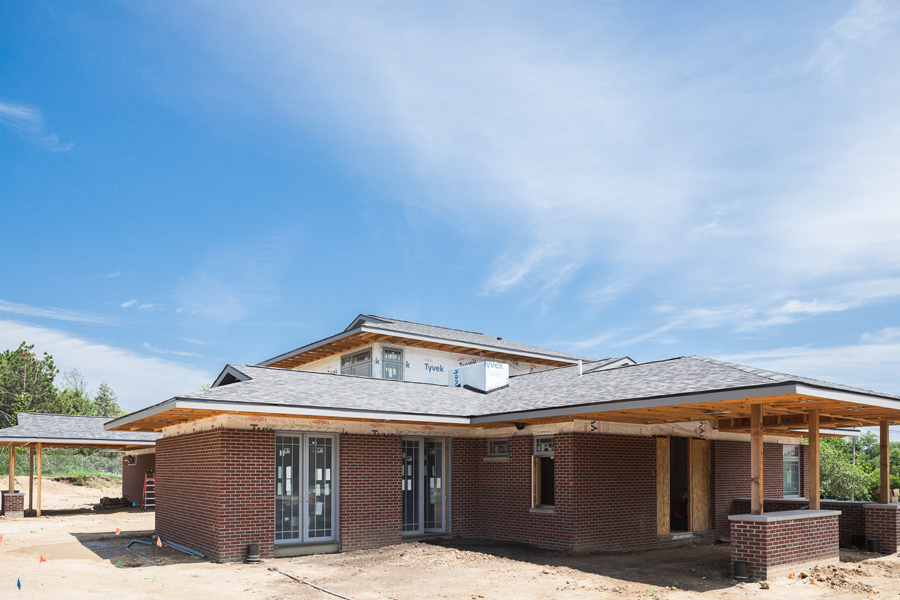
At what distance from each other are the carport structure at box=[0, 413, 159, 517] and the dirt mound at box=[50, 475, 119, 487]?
20129 mm

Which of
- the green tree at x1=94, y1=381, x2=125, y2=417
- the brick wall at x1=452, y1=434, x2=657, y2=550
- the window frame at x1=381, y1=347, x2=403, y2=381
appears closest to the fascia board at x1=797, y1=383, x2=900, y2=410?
A: the brick wall at x1=452, y1=434, x2=657, y2=550

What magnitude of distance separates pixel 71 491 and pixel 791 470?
3848 cm

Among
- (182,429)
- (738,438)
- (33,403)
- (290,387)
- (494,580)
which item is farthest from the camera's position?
(33,403)

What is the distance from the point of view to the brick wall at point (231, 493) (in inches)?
526

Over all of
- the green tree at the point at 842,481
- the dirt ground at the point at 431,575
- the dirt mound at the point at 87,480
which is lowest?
the dirt mound at the point at 87,480

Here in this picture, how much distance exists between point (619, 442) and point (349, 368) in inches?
476

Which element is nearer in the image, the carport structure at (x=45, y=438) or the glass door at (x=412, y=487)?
the glass door at (x=412, y=487)

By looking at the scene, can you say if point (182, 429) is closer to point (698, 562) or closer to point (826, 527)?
point (698, 562)

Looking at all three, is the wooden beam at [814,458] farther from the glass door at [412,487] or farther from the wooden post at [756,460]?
the glass door at [412,487]

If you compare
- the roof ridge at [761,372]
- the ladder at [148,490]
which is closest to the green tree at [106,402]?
the ladder at [148,490]

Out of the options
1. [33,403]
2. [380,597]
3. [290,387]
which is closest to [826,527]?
[380,597]

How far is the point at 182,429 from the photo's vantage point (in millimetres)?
16203

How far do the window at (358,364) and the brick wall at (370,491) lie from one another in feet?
26.3

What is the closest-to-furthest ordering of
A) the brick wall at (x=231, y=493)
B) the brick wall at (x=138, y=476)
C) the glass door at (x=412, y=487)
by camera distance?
the brick wall at (x=231, y=493) → the glass door at (x=412, y=487) → the brick wall at (x=138, y=476)
